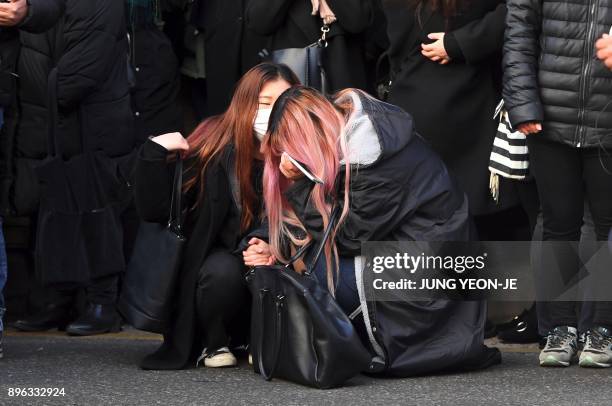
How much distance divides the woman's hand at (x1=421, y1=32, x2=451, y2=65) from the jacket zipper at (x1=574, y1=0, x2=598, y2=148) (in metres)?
0.86

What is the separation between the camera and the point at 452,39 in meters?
5.96

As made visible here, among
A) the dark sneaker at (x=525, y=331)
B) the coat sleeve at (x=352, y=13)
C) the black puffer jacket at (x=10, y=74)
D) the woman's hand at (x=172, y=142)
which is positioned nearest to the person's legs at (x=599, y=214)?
the dark sneaker at (x=525, y=331)

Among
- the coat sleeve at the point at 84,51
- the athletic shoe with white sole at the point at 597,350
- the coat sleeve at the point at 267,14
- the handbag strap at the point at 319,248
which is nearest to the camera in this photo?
the handbag strap at the point at 319,248

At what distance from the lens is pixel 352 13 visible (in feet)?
20.6

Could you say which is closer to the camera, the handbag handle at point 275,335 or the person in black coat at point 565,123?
the handbag handle at point 275,335

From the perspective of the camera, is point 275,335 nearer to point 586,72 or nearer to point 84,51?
point 586,72

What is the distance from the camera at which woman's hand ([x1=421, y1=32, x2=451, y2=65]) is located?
6.01m

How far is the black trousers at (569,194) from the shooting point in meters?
5.39

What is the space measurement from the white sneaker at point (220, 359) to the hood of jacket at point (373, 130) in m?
0.89

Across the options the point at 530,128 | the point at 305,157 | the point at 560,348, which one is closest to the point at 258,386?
the point at 305,157

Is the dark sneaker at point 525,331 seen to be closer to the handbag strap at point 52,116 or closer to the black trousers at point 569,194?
the black trousers at point 569,194

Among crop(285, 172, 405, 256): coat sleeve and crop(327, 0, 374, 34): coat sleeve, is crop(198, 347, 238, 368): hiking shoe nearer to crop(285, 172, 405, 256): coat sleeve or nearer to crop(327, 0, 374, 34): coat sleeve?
crop(285, 172, 405, 256): coat sleeve

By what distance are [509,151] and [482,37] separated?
49cm

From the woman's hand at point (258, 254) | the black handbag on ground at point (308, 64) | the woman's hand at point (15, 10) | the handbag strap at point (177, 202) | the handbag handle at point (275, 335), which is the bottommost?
the handbag handle at point (275, 335)
